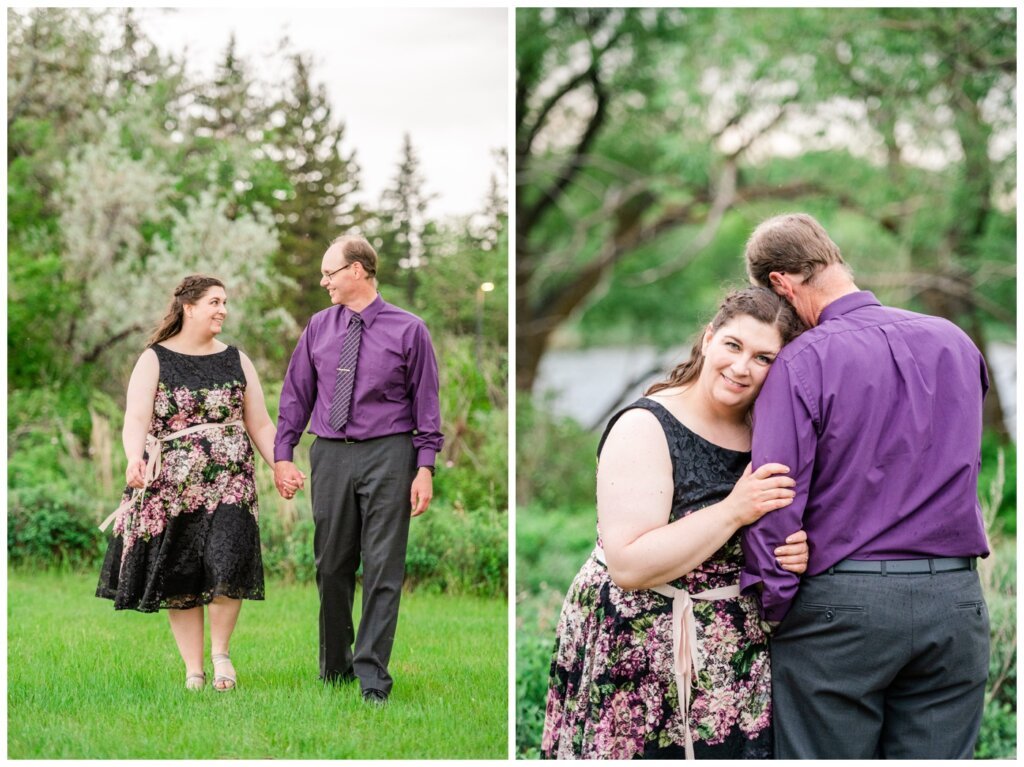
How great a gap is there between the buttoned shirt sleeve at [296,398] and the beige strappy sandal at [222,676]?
749 mm

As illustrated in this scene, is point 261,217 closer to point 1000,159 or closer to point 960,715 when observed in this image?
point 960,715

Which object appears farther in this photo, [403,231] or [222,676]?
[403,231]

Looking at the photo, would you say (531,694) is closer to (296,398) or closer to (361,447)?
(361,447)

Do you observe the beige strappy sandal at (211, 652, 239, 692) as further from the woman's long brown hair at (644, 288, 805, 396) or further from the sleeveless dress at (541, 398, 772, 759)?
the woman's long brown hair at (644, 288, 805, 396)

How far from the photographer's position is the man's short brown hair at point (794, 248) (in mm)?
2732

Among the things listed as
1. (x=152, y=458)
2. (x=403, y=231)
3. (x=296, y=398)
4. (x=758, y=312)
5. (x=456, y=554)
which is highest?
(x=403, y=231)

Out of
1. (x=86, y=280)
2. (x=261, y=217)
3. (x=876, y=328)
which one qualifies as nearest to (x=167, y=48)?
(x=261, y=217)

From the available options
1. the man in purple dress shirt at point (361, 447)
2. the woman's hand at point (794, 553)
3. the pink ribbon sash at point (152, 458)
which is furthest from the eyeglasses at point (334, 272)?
the woman's hand at point (794, 553)

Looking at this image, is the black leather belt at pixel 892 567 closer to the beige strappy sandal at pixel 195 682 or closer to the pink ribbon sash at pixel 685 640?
the pink ribbon sash at pixel 685 640

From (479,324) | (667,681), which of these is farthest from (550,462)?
(667,681)

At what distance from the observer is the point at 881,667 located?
8.41 feet

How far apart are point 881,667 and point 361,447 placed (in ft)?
6.57

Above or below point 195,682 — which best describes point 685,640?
above

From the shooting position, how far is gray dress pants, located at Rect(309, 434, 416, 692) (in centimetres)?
384
